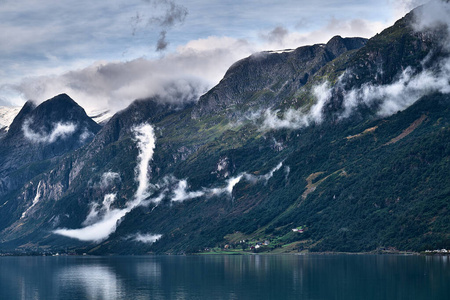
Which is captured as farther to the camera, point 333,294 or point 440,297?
point 333,294

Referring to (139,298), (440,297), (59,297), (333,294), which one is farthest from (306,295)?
(59,297)

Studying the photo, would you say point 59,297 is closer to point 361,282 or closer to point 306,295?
point 306,295

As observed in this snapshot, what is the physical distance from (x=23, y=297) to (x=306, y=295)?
290ft

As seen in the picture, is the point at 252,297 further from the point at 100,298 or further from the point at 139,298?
the point at 100,298

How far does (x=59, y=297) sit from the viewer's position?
193 m

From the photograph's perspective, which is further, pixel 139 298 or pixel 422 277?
pixel 422 277

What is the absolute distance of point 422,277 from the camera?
19788 cm

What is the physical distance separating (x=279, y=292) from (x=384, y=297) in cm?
3179

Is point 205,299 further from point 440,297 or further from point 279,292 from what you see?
point 440,297

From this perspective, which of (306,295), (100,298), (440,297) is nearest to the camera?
(440,297)

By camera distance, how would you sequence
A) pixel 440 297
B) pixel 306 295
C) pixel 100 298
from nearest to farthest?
pixel 440 297
pixel 306 295
pixel 100 298

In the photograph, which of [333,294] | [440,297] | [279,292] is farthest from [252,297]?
[440,297]

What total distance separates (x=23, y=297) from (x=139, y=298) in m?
41.2

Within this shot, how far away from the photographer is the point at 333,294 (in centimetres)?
17400
